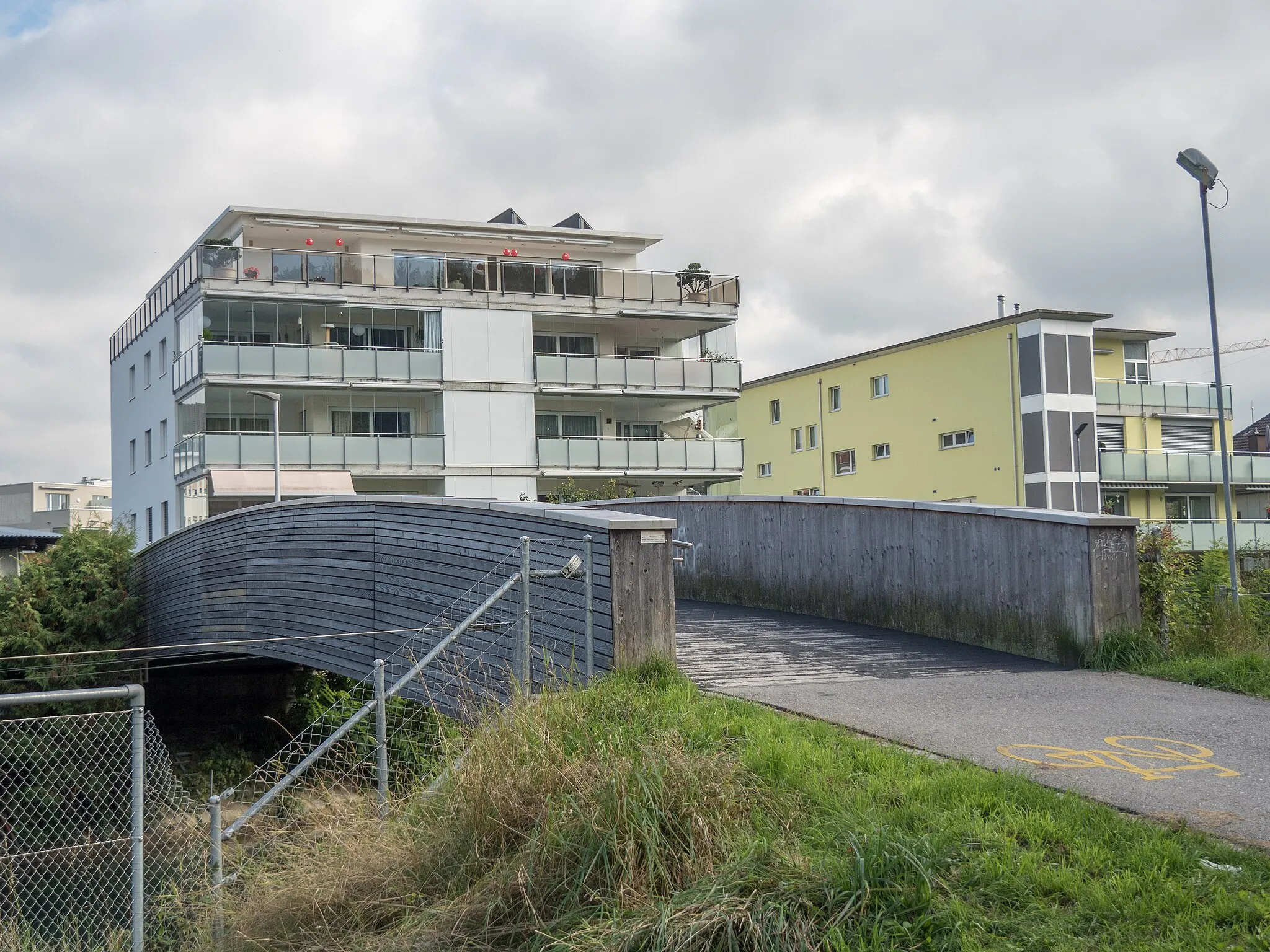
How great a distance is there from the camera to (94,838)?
1998cm

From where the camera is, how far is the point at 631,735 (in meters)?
6.95

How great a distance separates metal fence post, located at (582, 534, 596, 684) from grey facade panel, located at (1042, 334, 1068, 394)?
34.3 metres

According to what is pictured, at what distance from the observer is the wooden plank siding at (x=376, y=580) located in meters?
10.6

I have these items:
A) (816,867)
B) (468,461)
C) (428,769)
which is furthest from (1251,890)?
(468,461)

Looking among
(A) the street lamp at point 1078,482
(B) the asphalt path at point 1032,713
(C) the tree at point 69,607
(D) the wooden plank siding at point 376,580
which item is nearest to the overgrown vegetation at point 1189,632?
(B) the asphalt path at point 1032,713

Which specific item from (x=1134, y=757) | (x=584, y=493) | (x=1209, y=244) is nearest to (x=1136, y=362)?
(x=584, y=493)

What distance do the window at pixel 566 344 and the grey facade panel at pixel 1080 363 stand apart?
15.1 meters

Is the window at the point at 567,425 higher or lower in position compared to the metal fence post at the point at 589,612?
higher

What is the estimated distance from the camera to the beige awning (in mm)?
34969

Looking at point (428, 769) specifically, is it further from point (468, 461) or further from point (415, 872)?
point (468, 461)

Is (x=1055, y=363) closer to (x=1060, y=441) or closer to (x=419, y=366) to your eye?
(x=1060, y=441)

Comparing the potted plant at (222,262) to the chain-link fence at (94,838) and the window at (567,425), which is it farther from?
the chain-link fence at (94,838)

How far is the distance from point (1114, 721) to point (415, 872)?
15.7 feet

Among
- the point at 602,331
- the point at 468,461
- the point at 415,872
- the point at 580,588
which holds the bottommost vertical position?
the point at 415,872
